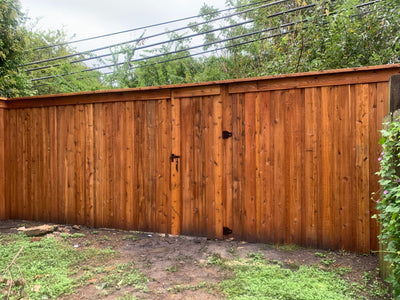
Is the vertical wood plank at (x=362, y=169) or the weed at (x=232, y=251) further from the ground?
the vertical wood plank at (x=362, y=169)

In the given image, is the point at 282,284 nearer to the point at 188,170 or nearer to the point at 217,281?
the point at 217,281

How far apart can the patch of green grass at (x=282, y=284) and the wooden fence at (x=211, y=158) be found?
0.67m

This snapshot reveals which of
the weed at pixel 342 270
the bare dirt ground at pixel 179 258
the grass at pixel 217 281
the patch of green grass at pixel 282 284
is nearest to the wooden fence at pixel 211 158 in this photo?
the bare dirt ground at pixel 179 258

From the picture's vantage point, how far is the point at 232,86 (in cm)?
339

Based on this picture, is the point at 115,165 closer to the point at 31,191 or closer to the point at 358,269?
the point at 31,191

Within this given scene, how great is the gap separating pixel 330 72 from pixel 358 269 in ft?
6.54

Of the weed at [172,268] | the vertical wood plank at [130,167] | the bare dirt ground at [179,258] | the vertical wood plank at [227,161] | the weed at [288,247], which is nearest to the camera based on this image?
the bare dirt ground at [179,258]

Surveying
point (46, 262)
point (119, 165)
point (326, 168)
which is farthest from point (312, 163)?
point (46, 262)

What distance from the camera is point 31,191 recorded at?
4.44 m

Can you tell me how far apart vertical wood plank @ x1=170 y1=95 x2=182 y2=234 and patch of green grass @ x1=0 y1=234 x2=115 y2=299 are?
0.92 meters

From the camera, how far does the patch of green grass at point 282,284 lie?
2088 mm

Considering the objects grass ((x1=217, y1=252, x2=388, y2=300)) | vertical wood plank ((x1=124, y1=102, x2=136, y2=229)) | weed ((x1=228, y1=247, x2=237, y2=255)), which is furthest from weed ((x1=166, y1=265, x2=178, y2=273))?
vertical wood plank ((x1=124, y1=102, x2=136, y2=229))

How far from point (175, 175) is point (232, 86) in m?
1.36

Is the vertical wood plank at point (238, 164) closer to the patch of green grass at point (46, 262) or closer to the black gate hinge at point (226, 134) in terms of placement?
the black gate hinge at point (226, 134)
